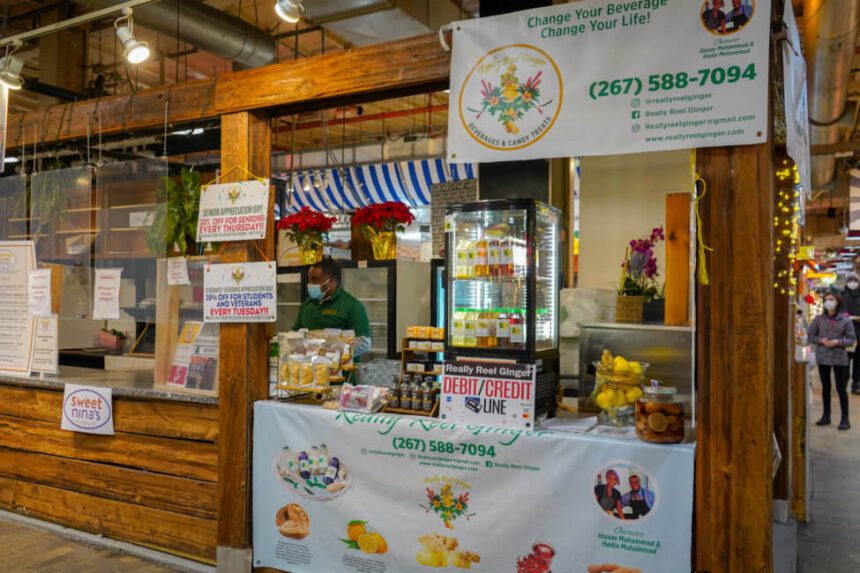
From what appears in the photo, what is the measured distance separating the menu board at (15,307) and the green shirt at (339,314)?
2.15m

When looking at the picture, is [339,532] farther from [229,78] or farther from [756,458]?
[229,78]

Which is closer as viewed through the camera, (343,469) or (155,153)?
(343,469)

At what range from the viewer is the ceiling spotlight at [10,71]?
16.3 ft

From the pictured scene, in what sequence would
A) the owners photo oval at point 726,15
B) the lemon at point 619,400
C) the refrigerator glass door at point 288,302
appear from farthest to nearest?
the refrigerator glass door at point 288,302, the lemon at point 619,400, the owners photo oval at point 726,15

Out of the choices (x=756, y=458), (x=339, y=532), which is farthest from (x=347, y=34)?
(x=756, y=458)

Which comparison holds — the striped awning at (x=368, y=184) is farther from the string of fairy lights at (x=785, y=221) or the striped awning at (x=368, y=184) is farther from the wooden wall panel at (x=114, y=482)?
the wooden wall panel at (x=114, y=482)

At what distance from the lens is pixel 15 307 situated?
216 inches

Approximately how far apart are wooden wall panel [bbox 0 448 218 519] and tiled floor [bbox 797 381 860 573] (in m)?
4.00

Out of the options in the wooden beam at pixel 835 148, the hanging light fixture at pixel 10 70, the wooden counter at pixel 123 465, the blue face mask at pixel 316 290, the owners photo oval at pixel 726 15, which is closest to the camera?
the owners photo oval at pixel 726 15

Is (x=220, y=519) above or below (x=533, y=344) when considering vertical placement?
below

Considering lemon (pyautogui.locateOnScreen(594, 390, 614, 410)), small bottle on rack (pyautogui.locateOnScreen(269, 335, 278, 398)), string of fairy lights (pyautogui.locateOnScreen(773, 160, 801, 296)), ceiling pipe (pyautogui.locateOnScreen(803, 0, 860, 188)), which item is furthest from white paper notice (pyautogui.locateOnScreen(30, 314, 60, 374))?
ceiling pipe (pyautogui.locateOnScreen(803, 0, 860, 188))

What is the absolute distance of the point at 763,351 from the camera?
118 inches

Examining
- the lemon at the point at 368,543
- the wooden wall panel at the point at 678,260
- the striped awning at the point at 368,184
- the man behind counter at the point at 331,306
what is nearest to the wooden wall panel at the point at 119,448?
the lemon at the point at 368,543

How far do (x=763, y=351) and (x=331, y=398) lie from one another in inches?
94.5
